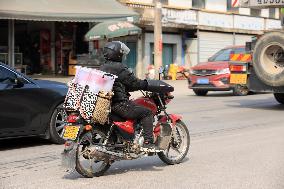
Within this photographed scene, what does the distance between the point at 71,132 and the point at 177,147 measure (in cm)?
179

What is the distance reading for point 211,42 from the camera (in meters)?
34.6

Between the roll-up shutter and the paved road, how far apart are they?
2249 centimetres

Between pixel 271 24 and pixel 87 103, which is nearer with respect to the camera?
pixel 87 103

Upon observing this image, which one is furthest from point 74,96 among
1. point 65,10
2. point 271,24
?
point 271,24

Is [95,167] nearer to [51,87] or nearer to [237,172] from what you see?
[237,172]

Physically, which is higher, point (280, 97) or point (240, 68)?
point (240, 68)

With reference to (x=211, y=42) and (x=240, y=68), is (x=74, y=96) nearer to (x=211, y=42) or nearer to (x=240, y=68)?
(x=240, y=68)

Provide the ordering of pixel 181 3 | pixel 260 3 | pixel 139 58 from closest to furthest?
pixel 260 3
pixel 139 58
pixel 181 3

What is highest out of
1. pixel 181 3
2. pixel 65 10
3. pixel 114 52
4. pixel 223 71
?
pixel 181 3

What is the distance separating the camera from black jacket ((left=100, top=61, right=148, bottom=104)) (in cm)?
657

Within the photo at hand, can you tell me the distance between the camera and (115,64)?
6.61 meters

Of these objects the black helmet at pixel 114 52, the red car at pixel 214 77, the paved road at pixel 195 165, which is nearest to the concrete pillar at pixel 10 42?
the red car at pixel 214 77

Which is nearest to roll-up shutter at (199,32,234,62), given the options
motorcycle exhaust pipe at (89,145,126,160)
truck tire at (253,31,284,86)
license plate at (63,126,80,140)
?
truck tire at (253,31,284,86)

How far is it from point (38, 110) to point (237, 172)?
134 inches
